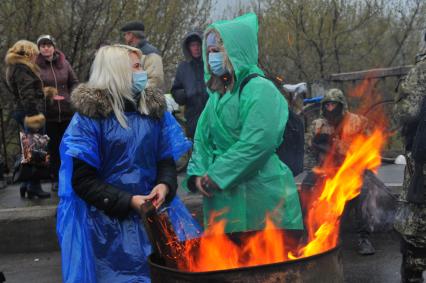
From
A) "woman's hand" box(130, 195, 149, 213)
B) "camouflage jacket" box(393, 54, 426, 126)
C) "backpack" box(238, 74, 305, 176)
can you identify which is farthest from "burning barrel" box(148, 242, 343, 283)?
"camouflage jacket" box(393, 54, 426, 126)

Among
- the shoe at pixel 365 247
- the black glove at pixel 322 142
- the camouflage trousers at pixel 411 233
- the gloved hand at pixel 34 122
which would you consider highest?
the gloved hand at pixel 34 122

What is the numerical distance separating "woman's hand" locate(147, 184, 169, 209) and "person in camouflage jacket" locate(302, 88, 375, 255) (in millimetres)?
2844

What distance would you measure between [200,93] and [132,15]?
242 inches

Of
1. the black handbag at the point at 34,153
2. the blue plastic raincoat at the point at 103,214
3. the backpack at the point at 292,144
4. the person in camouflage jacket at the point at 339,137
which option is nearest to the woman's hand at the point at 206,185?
the blue plastic raincoat at the point at 103,214

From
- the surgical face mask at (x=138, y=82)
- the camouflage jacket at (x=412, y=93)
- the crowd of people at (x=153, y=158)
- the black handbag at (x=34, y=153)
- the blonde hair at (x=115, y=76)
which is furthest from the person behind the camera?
the black handbag at (x=34, y=153)

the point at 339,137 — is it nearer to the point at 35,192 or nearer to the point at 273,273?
the point at 273,273

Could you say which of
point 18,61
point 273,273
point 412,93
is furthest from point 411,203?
point 18,61

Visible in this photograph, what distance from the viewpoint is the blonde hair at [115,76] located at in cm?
336

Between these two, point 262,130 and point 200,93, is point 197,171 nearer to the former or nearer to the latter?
point 262,130

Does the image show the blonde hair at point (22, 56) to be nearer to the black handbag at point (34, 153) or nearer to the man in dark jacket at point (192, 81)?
the black handbag at point (34, 153)

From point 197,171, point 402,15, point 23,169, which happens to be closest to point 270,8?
point 402,15

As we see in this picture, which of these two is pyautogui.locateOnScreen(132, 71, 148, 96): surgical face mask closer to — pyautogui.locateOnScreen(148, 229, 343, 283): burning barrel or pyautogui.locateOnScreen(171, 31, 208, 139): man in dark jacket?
pyautogui.locateOnScreen(148, 229, 343, 283): burning barrel

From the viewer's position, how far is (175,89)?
7629mm

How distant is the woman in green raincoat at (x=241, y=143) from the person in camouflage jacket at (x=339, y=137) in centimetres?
256
